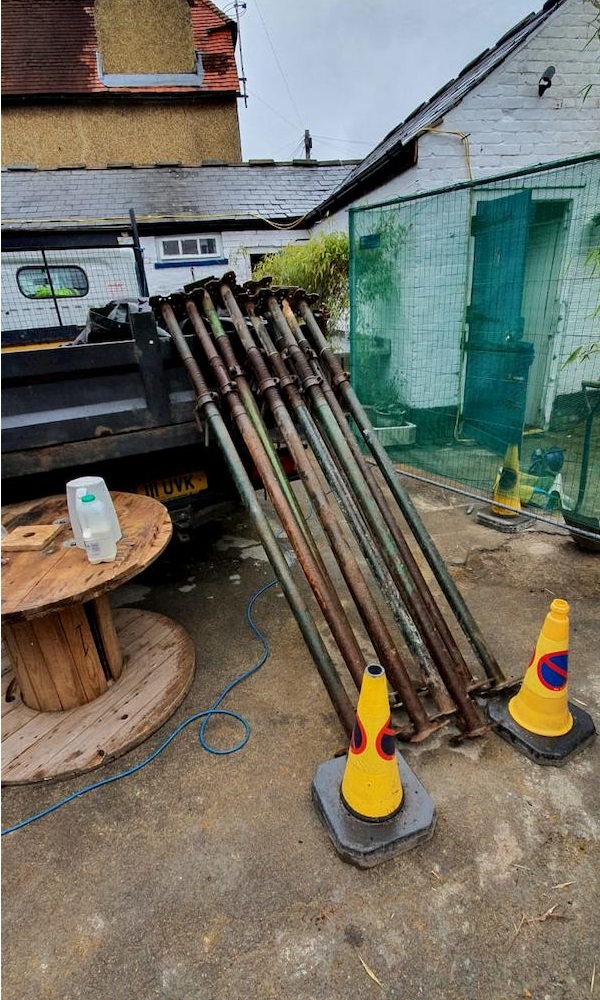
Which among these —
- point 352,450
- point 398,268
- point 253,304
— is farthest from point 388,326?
point 352,450

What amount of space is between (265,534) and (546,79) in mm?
7004

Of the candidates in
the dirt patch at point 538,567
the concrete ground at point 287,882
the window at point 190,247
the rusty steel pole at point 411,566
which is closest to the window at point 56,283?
the window at point 190,247

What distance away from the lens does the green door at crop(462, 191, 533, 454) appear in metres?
4.37

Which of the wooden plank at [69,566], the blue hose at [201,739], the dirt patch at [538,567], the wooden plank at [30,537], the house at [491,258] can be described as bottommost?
the dirt patch at [538,567]

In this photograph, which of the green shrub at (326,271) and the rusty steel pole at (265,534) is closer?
the rusty steel pole at (265,534)

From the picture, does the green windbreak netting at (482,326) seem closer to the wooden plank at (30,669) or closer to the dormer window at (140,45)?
the wooden plank at (30,669)

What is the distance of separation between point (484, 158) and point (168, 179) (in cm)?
1011

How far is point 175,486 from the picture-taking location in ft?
9.94

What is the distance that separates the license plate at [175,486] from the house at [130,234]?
9.51m

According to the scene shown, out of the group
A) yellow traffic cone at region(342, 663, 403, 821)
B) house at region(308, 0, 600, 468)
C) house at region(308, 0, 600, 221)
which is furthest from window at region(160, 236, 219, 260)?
yellow traffic cone at region(342, 663, 403, 821)

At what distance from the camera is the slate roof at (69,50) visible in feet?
53.6

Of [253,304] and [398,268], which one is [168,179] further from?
[253,304]

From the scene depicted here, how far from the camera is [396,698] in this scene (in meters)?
2.21

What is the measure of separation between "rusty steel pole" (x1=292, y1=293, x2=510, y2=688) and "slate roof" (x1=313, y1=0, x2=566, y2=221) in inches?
162
